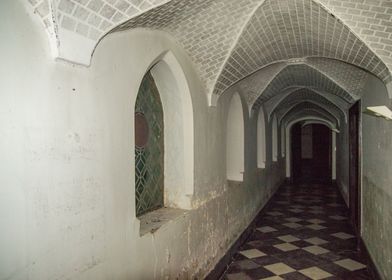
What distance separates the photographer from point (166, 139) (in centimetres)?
395

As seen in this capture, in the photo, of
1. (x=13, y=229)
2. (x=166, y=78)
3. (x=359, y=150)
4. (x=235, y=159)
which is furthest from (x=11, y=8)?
(x=359, y=150)

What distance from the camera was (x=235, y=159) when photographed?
659 centimetres

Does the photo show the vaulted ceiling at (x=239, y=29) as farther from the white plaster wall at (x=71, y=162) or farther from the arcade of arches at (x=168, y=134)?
the white plaster wall at (x=71, y=162)

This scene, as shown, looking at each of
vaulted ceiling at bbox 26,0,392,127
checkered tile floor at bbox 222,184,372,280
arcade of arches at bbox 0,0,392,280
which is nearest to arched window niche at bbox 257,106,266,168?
checkered tile floor at bbox 222,184,372,280

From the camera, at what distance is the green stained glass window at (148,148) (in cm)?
335

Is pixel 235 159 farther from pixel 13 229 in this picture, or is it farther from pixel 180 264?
pixel 13 229

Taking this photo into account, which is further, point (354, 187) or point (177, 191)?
point (354, 187)

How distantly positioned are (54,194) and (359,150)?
5.79 m

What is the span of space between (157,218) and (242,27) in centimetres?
223

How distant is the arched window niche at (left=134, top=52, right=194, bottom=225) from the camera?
139 inches

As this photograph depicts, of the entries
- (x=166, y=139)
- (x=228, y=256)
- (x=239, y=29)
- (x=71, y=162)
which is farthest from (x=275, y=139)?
(x=71, y=162)

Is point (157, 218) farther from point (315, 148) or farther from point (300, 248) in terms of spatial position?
point (315, 148)

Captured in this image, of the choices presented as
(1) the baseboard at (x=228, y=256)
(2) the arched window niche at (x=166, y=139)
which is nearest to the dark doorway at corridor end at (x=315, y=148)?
(1) the baseboard at (x=228, y=256)

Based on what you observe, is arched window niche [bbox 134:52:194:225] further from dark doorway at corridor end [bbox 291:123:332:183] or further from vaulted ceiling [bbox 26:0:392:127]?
dark doorway at corridor end [bbox 291:123:332:183]
